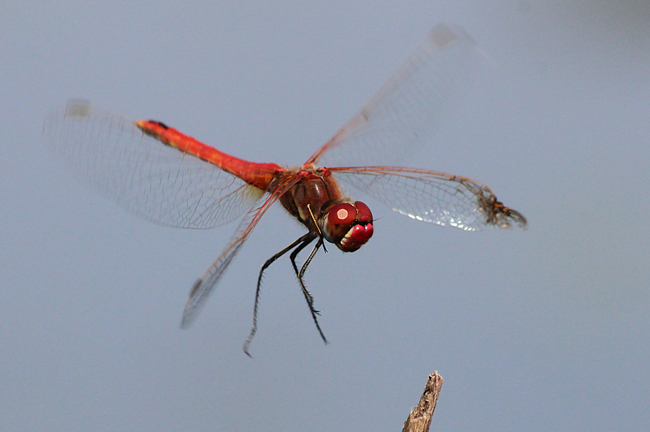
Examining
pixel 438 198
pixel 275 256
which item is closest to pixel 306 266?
pixel 275 256

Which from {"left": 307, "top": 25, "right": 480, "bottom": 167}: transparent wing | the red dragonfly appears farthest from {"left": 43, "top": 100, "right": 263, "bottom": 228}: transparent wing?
{"left": 307, "top": 25, "right": 480, "bottom": 167}: transparent wing

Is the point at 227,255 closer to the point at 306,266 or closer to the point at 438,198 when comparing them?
the point at 306,266

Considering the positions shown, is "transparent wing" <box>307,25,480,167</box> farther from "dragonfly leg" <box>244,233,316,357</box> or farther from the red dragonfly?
"dragonfly leg" <box>244,233,316,357</box>

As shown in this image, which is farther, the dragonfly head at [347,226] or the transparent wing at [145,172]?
the transparent wing at [145,172]

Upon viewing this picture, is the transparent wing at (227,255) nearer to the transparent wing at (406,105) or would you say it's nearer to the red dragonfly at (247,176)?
the red dragonfly at (247,176)

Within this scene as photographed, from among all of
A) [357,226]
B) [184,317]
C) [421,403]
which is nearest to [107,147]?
[184,317]

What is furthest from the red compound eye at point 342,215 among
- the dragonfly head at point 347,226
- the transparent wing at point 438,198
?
the transparent wing at point 438,198

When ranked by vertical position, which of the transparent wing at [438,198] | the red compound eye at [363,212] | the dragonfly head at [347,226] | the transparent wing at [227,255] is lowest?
the transparent wing at [227,255]
